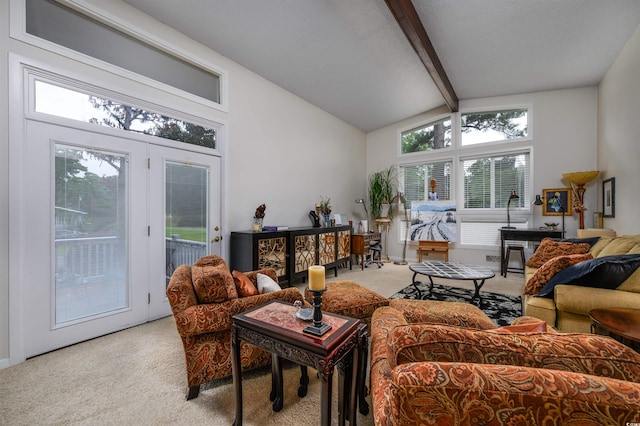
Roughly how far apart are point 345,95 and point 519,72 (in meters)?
2.81

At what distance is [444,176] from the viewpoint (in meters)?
5.89

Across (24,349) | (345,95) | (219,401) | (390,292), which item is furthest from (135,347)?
(345,95)

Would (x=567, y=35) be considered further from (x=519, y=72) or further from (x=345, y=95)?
(x=345, y=95)

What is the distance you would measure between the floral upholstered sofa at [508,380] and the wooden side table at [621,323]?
97cm

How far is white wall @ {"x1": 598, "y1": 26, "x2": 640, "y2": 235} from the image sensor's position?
10.3 ft

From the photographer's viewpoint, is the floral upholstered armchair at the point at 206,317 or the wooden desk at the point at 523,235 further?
the wooden desk at the point at 523,235

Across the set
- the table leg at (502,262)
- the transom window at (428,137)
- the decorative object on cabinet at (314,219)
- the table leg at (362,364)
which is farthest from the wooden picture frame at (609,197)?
the table leg at (362,364)

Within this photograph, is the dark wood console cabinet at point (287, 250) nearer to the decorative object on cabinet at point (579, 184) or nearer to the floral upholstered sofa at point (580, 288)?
the floral upholstered sofa at point (580, 288)

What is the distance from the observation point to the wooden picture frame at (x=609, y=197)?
147 inches

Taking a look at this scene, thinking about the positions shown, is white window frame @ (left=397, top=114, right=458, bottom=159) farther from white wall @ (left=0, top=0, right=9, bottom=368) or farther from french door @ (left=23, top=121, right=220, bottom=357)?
white wall @ (left=0, top=0, right=9, bottom=368)

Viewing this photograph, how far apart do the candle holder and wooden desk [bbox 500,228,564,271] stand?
479 cm

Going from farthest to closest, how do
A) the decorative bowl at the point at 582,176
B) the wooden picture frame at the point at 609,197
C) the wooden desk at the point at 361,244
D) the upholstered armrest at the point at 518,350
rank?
the wooden desk at the point at 361,244
the decorative bowl at the point at 582,176
the wooden picture frame at the point at 609,197
the upholstered armrest at the point at 518,350

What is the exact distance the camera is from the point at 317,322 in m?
1.33

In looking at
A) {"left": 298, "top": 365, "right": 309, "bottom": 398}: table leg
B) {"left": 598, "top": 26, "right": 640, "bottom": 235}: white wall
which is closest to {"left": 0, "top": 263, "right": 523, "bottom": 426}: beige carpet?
{"left": 298, "top": 365, "right": 309, "bottom": 398}: table leg
